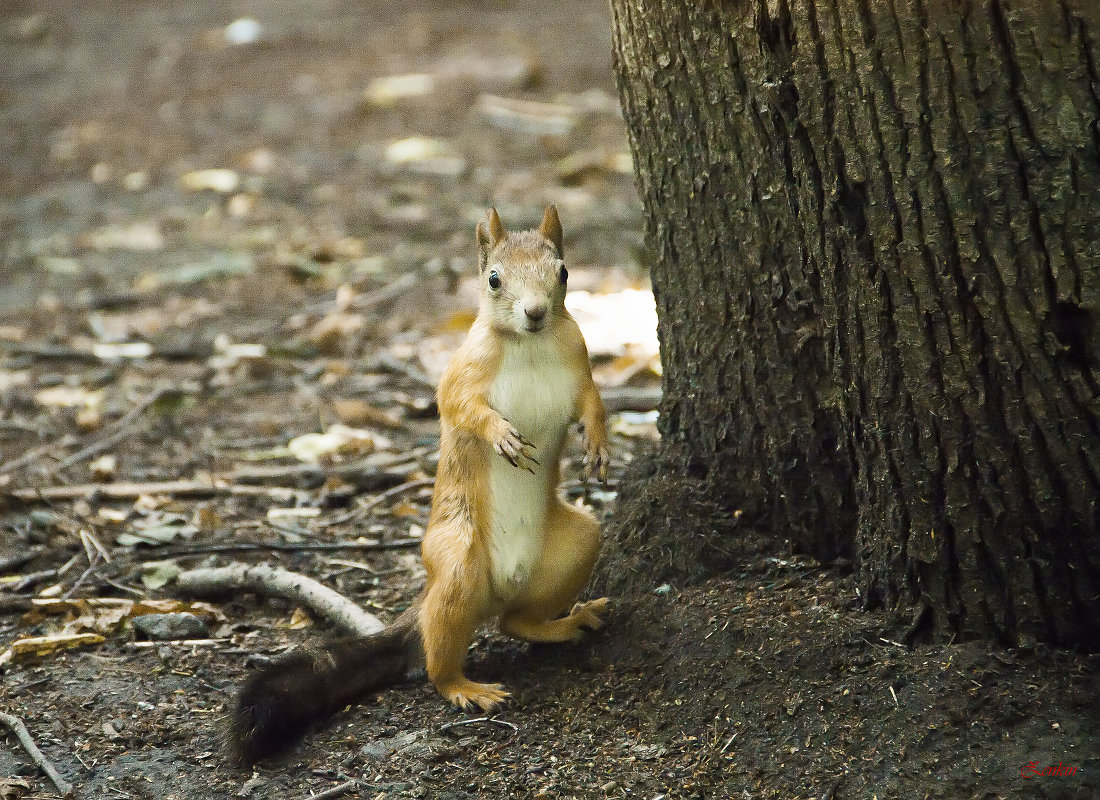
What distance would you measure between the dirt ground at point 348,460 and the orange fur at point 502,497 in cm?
13

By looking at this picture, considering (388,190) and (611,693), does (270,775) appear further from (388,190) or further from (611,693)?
(388,190)

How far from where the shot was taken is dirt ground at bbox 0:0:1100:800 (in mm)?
2871

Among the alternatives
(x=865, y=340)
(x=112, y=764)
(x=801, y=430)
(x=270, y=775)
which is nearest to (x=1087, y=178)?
(x=865, y=340)

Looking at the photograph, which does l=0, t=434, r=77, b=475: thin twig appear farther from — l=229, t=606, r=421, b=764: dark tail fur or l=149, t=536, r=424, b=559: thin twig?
l=229, t=606, r=421, b=764: dark tail fur

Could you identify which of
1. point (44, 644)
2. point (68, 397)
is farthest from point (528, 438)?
point (68, 397)

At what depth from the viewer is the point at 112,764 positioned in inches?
120

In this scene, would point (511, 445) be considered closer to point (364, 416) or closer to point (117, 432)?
point (364, 416)

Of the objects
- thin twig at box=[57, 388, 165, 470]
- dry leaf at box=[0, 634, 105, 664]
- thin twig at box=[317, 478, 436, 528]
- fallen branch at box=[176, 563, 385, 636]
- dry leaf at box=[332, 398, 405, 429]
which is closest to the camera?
dry leaf at box=[0, 634, 105, 664]

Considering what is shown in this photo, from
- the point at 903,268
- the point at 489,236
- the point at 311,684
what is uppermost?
the point at 489,236

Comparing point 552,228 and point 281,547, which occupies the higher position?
point 552,228

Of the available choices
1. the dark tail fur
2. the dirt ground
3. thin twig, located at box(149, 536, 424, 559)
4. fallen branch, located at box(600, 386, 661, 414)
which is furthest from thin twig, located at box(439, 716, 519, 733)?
fallen branch, located at box(600, 386, 661, 414)

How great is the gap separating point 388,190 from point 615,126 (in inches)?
70.2

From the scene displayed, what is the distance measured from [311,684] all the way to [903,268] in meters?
1.71

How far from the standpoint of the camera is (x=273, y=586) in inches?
153
